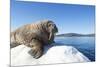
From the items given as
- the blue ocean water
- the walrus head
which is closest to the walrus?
the walrus head

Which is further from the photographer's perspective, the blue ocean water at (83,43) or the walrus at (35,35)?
the blue ocean water at (83,43)

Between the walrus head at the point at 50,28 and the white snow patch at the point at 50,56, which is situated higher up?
the walrus head at the point at 50,28

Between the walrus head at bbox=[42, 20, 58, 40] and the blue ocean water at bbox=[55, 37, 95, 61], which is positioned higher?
the walrus head at bbox=[42, 20, 58, 40]

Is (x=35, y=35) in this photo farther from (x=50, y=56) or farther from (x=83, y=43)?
(x=83, y=43)

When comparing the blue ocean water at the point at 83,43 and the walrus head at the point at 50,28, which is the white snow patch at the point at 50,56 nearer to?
the blue ocean water at the point at 83,43

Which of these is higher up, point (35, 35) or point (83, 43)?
point (35, 35)

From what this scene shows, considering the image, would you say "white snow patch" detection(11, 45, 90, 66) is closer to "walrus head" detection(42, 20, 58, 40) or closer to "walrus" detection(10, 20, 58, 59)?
"walrus" detection(10, 20, 58, 59)

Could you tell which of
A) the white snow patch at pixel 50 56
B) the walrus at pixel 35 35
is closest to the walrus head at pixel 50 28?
the walrus at pixel 35 35

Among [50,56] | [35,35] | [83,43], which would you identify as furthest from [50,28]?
[83,43]
